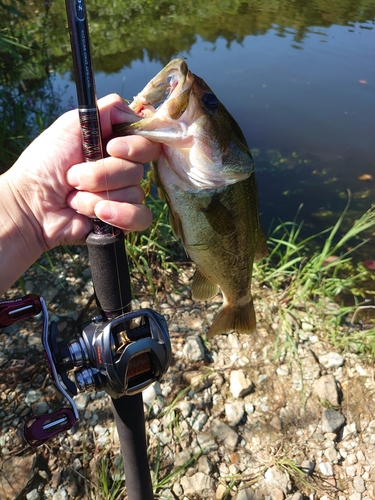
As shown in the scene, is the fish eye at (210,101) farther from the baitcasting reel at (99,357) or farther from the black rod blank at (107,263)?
the baitcasting reel at (99,357)

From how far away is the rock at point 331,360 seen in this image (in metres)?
2.79

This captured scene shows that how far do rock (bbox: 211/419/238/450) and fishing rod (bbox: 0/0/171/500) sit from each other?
1.24 metres

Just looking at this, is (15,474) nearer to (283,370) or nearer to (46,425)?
(46,425)

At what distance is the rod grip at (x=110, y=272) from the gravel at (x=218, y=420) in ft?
3.92

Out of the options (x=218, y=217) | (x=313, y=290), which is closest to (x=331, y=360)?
(x=313, y=290)

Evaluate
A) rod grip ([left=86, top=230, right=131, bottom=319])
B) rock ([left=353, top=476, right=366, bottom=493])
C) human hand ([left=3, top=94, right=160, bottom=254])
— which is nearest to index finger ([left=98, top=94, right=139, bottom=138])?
human hand ([left=3, top=94, right=160, bottom=254])

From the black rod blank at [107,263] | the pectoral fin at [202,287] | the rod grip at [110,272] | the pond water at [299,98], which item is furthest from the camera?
the pond water at [299,98]

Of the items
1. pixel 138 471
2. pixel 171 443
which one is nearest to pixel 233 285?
pixel 138 471

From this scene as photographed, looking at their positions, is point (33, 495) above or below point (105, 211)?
below

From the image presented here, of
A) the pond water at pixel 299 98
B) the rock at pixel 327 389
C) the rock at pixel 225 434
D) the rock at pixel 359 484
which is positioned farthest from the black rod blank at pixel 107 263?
the pond water at pixel 299 98

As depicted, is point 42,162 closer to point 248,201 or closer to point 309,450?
point 248,201

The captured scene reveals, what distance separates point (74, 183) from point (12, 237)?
0.34 meters

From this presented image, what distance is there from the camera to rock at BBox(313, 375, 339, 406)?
260 cm

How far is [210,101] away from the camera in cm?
152
